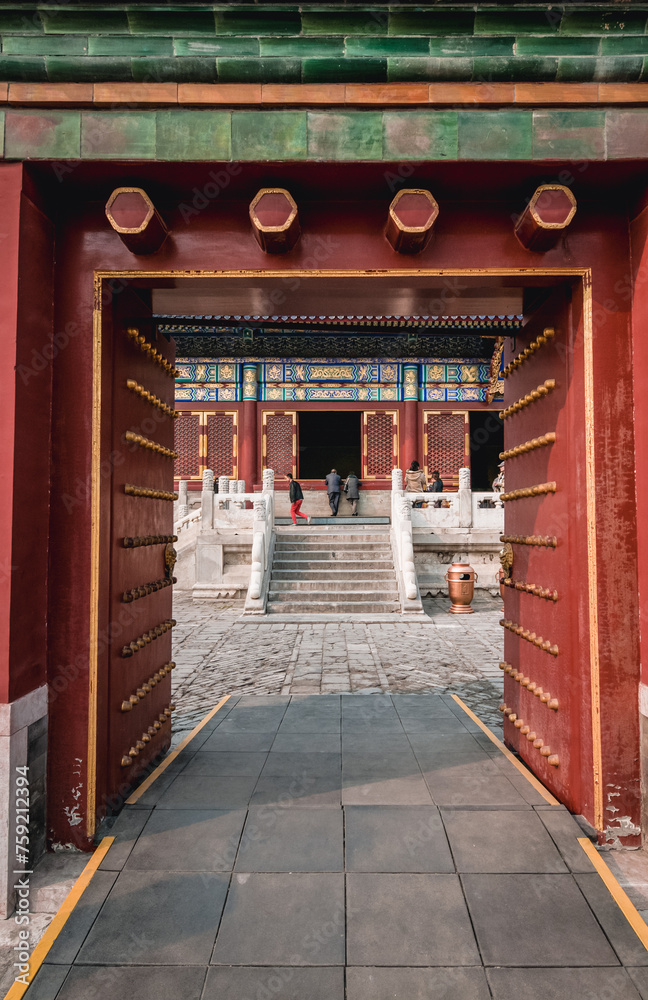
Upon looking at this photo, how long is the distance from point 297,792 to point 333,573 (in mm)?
7856

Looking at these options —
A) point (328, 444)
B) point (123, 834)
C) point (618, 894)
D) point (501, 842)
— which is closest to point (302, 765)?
point (123, 834)

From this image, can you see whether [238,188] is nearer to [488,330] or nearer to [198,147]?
[198,147]

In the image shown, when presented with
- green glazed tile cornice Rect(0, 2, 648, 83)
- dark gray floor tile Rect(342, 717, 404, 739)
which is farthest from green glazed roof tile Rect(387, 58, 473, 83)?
dark gray floor tile Rect(342, 717, 404, 739)

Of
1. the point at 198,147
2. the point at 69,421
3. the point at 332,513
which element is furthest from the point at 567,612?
the point at 332,513

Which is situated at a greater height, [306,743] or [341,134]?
[341,134]

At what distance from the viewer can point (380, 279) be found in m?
2.42

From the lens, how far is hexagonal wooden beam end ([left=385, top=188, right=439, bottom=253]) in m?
2.20

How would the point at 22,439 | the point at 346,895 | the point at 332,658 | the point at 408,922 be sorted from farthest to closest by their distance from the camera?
the point at 332,658 → the point at 22,439 → the point at 346,895 → the point at 408,922

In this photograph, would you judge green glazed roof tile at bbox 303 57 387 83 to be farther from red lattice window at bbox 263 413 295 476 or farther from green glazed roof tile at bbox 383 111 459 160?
red lattice window at bbox 263 413 295 476

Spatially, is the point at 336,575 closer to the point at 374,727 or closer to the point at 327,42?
the point at 374,727

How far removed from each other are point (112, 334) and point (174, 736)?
262cm

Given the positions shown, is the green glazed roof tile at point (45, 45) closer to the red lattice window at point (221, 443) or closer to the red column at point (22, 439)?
the red column at point (22, 439)

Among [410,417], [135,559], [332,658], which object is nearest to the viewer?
[135,559]

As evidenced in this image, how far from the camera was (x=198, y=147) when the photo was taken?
2.15 meters
